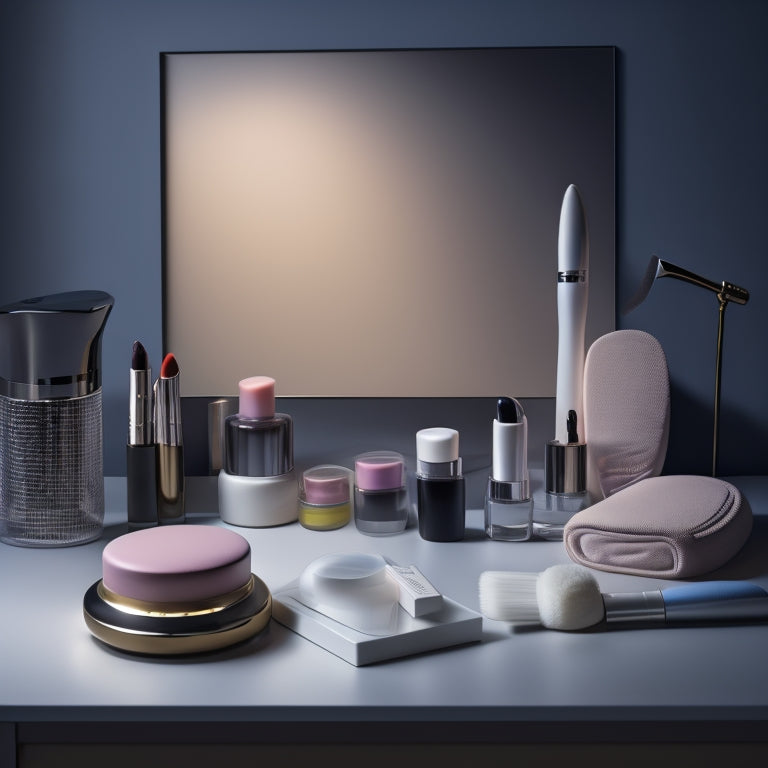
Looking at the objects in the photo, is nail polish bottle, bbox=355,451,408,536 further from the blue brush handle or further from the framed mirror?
the blue brush handle

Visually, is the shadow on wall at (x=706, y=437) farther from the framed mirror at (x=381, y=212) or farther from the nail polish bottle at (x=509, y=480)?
the nail polish bottle at (x=509, y=480)

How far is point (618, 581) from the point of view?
80cm

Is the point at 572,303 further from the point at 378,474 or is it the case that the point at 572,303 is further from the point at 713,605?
the point at 713,605

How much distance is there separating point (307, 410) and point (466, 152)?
1.20ft

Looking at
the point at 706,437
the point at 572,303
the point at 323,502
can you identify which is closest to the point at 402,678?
the point at 323,502

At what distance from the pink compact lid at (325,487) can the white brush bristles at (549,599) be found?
28 centimetres

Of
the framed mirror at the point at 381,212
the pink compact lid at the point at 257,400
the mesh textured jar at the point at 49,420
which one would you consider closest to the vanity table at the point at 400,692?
the mesh textured jar at the point at 49,420

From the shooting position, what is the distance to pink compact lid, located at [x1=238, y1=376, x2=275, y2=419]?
97 cm

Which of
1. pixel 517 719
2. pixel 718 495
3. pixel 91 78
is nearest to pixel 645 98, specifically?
pixel 718 495

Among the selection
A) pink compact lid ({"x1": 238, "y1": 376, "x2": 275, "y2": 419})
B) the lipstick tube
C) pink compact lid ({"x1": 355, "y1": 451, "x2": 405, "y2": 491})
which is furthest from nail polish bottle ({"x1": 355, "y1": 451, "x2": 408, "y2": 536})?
the lipstick tube

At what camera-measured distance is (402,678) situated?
61 centimetres

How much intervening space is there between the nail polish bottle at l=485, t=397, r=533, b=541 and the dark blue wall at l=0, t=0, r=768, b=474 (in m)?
0.20

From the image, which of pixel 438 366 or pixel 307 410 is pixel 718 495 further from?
pixel 307 410

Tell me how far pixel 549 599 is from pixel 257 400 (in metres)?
0.42
